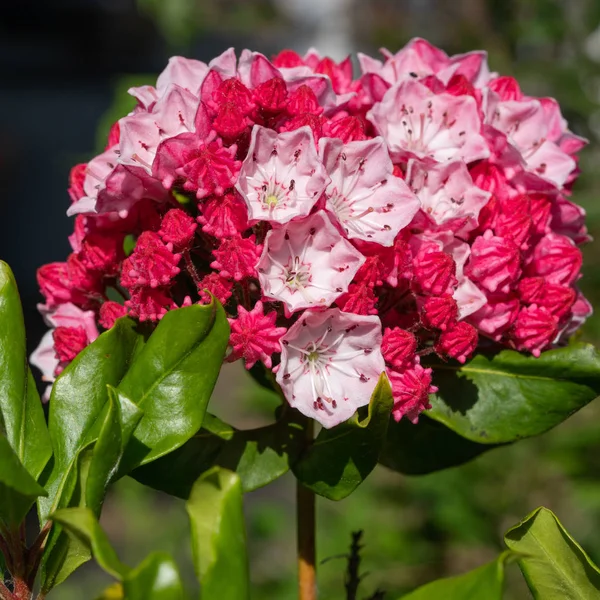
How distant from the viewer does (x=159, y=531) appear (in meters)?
4.05

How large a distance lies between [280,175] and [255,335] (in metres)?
0.24

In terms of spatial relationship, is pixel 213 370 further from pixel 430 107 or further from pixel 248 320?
pixel 430 107

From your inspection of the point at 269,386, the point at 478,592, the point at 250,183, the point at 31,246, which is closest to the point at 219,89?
the point at 250,183

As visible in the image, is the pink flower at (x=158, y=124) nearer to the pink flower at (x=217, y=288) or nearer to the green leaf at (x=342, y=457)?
the pink flower at (x=217, y=288)

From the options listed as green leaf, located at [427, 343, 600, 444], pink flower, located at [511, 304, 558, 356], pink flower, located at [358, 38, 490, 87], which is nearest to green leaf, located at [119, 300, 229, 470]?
green leaf, located at [427, 343, 600, 444]

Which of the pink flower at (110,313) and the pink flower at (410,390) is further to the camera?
the pink flower at (110,313)

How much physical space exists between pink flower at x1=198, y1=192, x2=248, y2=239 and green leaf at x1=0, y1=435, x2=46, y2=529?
0.40 metres

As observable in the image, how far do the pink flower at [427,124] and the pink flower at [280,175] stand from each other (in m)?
0.18

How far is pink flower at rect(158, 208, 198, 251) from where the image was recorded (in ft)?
3.90

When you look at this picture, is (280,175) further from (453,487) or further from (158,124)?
(453,487)

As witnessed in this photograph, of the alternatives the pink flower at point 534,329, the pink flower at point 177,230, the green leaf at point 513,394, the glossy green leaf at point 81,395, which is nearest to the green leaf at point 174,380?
the glossy green leaf at point 81,395

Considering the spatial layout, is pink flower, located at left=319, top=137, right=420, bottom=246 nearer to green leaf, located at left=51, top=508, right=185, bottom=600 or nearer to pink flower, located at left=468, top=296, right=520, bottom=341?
pink flower, located at left=468, top=296, right=520, bottom=341

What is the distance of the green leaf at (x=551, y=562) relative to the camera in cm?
102

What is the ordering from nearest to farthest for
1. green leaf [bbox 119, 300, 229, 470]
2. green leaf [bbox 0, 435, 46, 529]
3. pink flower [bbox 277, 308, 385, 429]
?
1. green leaf [bbox 0, 435, 46, 529]
2. green leaf [bbox 119, 300, 229, 470]
3. pink flower [bbox 277, 308, 385, 429]
